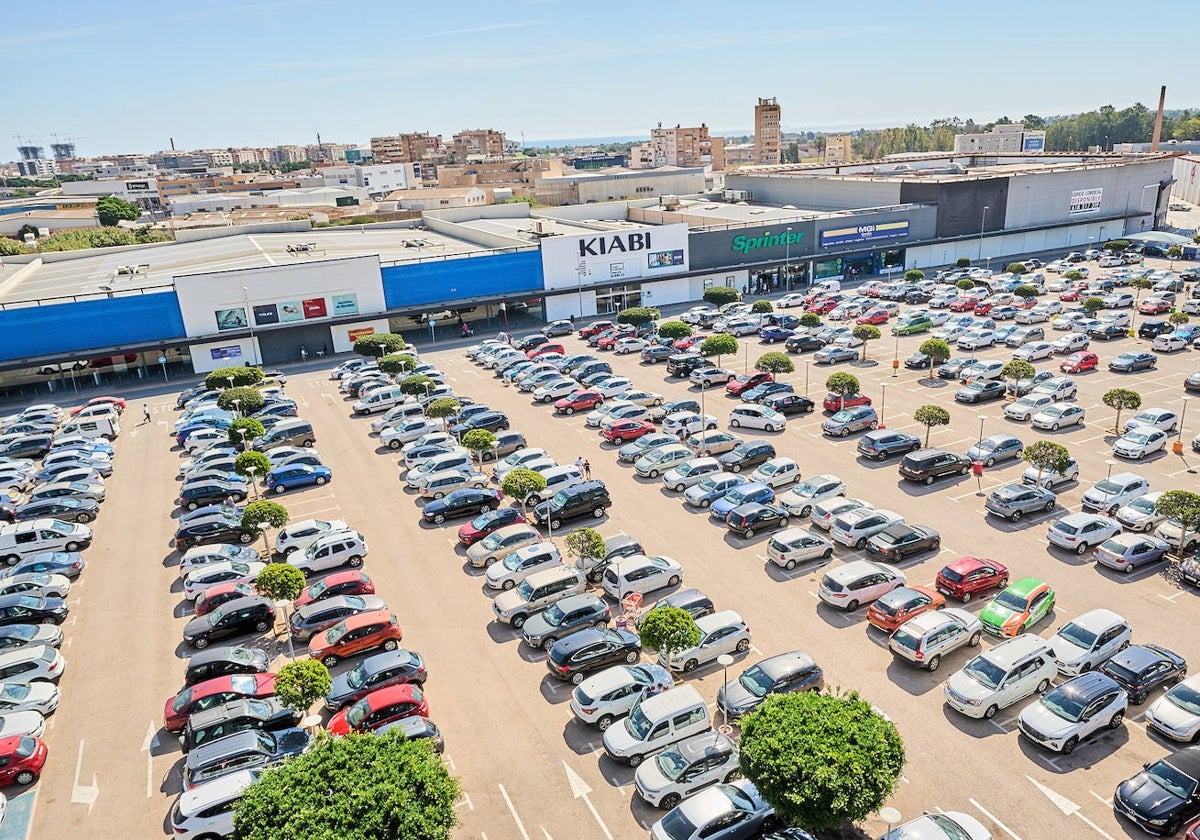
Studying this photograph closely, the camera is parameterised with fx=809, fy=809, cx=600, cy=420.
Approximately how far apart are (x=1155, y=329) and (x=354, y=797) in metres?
55.3

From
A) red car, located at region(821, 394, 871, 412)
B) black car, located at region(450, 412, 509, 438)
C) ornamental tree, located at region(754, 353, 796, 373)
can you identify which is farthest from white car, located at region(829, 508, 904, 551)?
black car, located at region(450, 412, 509, 438)

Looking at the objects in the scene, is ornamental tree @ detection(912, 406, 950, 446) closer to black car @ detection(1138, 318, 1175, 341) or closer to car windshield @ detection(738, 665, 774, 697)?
car windshield @ detection(738, 665, 774, 697)

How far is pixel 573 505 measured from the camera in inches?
1156

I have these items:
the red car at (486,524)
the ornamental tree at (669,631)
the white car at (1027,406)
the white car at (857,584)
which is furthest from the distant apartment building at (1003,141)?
the ornamental tree at (669,631)

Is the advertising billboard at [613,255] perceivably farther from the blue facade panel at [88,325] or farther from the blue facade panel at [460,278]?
the blue facade panel at [88,325]

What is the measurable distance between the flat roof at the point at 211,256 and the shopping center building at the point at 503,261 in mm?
409

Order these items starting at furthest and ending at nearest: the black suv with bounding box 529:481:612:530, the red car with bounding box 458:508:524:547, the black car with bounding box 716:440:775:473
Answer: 1. the black car with bounding box 716:440:775:473
2. the black suv with bounding box 529:481:612:530
3. the red car with bounding box 458:508:524:547

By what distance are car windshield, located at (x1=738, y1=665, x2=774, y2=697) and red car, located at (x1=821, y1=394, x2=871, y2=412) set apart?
22.4m

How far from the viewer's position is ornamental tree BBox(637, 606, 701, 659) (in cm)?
1897

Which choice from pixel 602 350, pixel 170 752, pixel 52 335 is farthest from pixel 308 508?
pixel 52 335

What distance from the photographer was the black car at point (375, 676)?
1950 cm

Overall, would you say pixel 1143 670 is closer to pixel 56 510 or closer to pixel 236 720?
pixel 236 720

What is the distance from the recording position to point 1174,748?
17391 mm

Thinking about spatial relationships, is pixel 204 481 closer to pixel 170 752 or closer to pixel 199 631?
pixel 199 631
